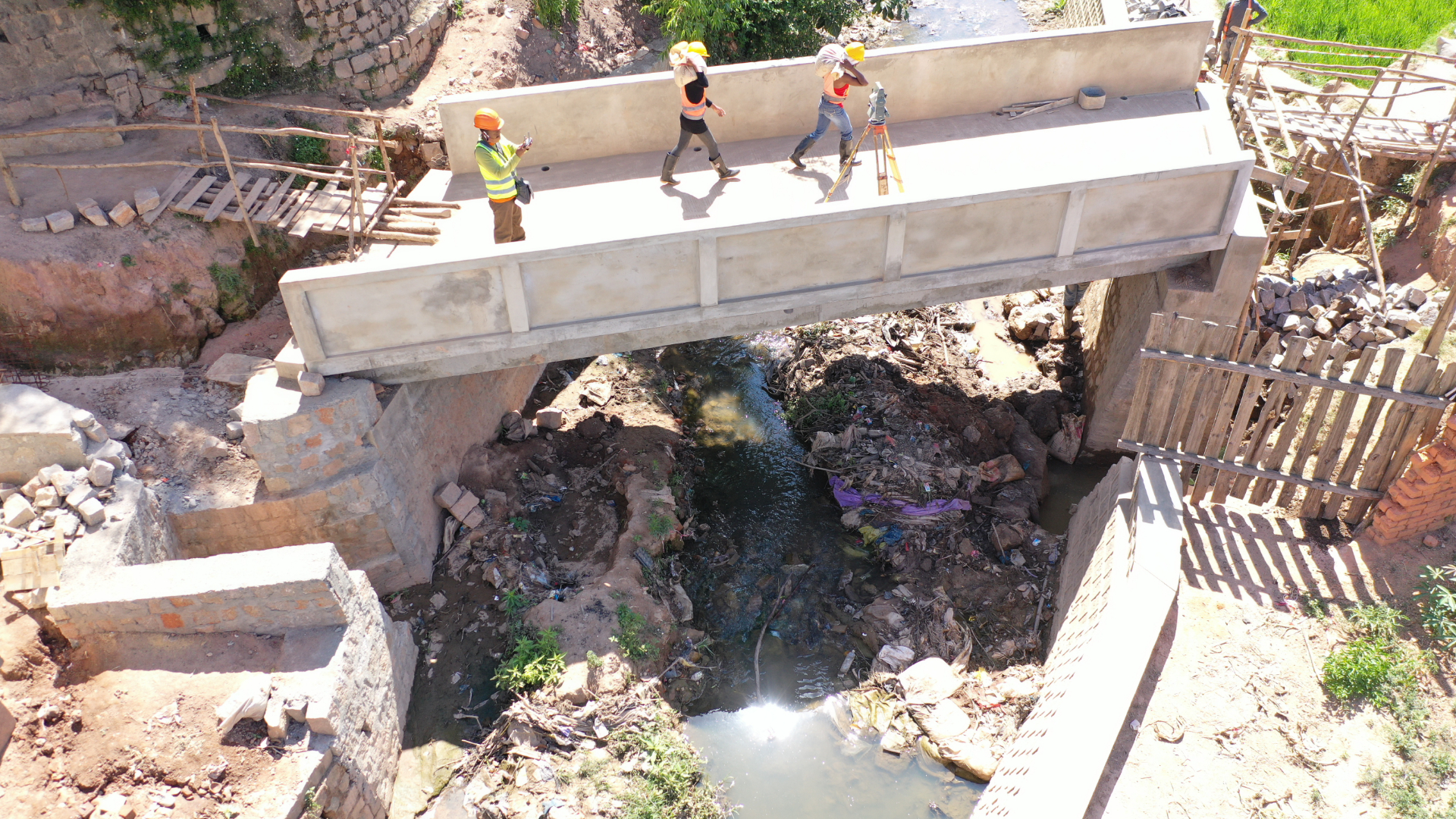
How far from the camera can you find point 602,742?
6.98 meters

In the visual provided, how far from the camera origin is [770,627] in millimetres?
8383

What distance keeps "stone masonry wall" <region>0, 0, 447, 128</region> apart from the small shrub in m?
8.71

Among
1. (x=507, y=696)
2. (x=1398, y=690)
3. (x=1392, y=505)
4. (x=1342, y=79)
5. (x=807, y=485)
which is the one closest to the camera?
(x=1398, y=690)

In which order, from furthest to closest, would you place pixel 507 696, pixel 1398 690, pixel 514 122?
pixel 514 122
pixel 507 696
pixel 1398 690

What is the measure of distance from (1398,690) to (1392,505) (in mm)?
1588

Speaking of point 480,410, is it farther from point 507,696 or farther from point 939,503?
point 939,503

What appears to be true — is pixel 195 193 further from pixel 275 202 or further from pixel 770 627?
pixel 770 627

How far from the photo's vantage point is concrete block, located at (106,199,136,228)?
916 centimetres

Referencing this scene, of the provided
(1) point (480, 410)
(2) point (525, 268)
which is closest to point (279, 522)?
(1) point (480, 410)

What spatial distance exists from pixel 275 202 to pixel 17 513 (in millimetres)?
4216

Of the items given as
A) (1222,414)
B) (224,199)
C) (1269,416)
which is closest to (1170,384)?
(1222,414)

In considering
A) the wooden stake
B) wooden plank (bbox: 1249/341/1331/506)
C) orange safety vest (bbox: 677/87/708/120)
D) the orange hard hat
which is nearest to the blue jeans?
orange safety vest (bbox: 677/87/708/120)

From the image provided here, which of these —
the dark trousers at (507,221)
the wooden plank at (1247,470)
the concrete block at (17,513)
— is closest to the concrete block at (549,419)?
the dark trousers at (507,221)

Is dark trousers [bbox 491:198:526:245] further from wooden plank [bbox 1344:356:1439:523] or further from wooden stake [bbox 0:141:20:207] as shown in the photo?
wooden plank [bbox 1344:356:1439:523]
